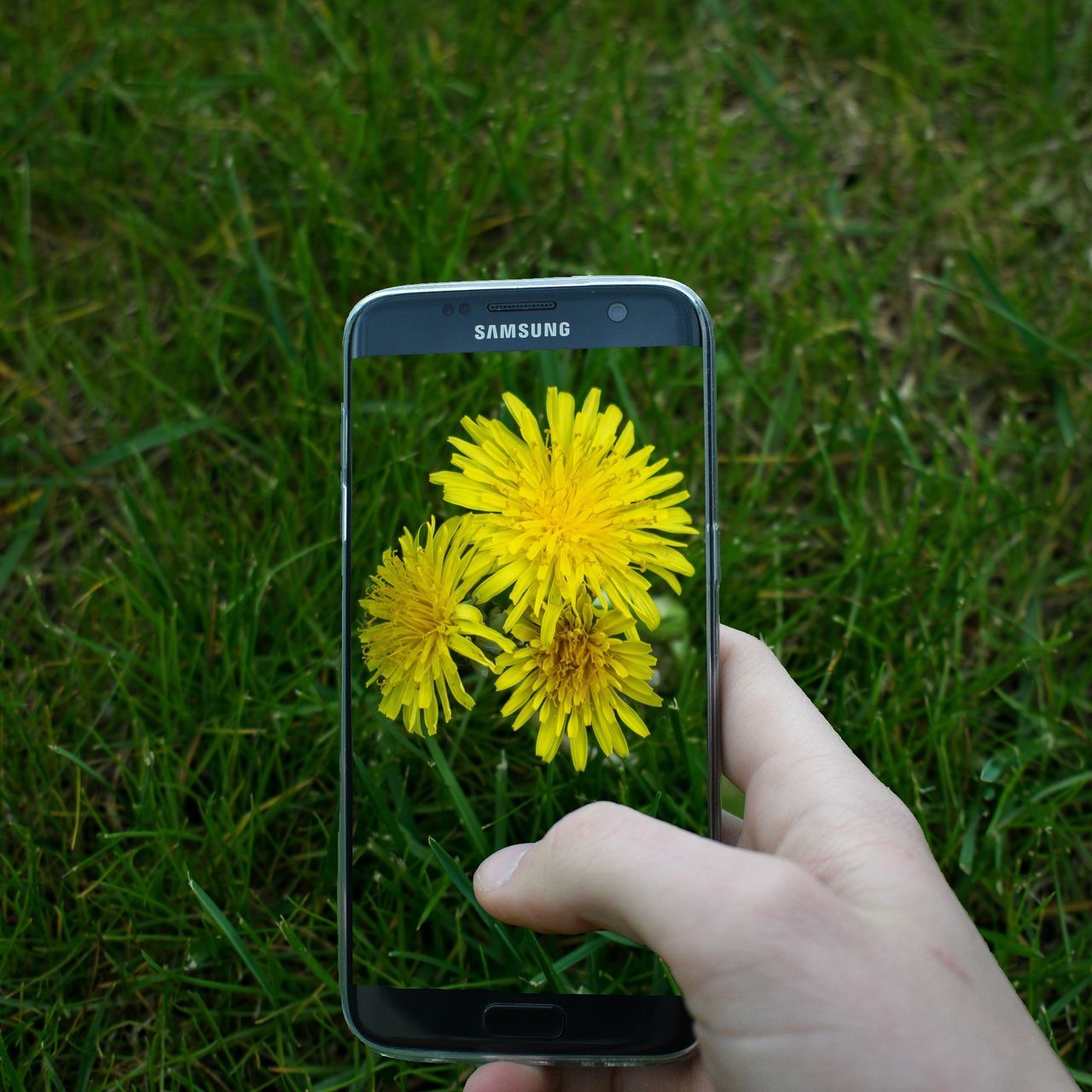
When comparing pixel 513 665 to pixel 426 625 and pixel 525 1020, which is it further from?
pixel 525 1020

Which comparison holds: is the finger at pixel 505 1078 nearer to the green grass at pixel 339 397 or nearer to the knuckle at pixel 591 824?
the green grass at pixel 339 397

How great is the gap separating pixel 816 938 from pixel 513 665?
21.9 inches

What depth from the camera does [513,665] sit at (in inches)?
54.6

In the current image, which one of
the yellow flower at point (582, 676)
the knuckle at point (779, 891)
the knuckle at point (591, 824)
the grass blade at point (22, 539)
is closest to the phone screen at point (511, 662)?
the yellow flower at point (582, 676)

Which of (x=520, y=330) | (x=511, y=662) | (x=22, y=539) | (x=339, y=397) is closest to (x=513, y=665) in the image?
(x=511, y=662)

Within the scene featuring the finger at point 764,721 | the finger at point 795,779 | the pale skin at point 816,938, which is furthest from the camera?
the finger at point 764,721

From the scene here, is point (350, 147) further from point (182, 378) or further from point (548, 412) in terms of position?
point (548, 412)

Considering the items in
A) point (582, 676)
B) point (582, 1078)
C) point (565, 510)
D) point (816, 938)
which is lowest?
point (582, 1078)

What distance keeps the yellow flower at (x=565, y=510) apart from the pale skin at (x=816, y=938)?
345 mm

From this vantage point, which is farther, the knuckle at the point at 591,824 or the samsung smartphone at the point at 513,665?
the samsung smartphone at the point at 513,665

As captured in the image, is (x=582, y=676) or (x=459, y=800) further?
(x=459, y=800)

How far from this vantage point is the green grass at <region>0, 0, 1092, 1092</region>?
1569 millimetres

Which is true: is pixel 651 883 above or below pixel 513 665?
below

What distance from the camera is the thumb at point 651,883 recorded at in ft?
3.31
